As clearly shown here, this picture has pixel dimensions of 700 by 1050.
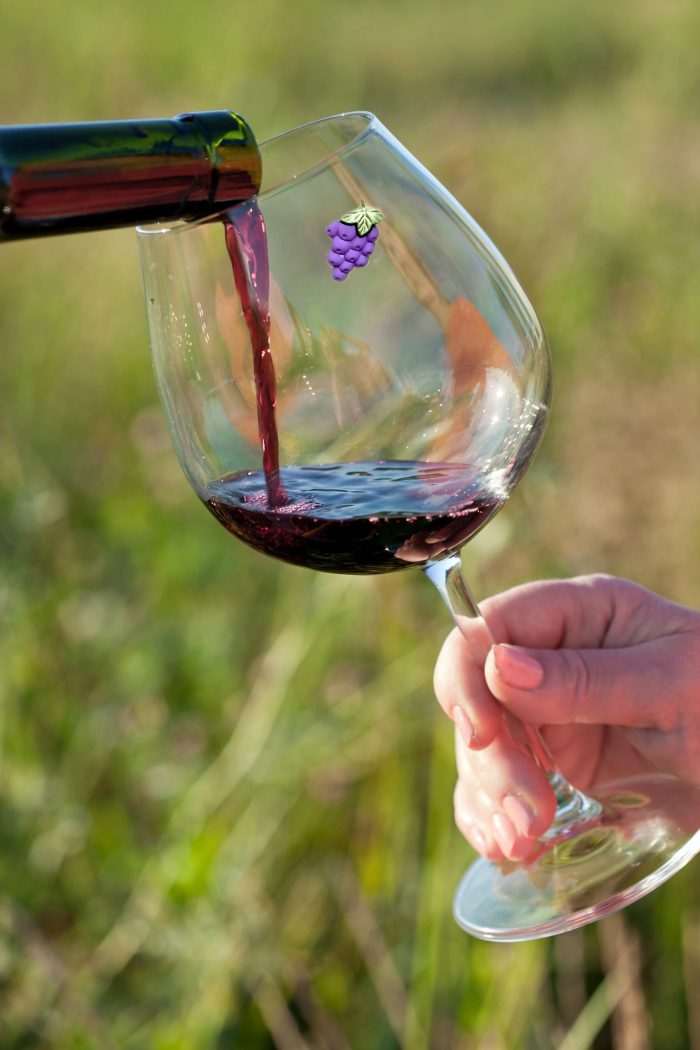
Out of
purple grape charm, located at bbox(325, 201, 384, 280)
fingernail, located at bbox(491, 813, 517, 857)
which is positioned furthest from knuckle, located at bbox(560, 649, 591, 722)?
purple grape charm, located at bbox(325, 201, 384, 280)

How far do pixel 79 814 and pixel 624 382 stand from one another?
1.51 metres

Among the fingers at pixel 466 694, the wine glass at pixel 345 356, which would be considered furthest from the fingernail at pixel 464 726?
the wine glass at pixel 345 356

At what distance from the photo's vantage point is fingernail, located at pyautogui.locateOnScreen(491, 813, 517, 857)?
1043mm

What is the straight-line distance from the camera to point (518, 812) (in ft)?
3.37

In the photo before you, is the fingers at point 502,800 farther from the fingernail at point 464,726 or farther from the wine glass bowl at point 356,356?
the wine glass bowl at point 356,356

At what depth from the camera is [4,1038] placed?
150cm

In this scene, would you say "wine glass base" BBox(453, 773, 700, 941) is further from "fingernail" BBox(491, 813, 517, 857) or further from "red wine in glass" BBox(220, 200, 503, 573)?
"red wine in glass" BBox(220, 200, 503, 573)

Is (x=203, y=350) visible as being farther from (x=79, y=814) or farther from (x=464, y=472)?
(x=79, y=814)

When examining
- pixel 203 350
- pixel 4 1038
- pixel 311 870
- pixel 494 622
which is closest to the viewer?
pixel 203 350

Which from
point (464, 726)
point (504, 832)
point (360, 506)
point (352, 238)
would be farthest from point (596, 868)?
point (352, 238)

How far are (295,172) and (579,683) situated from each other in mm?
434

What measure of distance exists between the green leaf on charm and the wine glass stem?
0.25 meters

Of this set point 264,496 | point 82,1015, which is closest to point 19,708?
point 82,1015

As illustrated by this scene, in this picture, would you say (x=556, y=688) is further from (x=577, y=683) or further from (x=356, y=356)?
(x=356, y=356)
